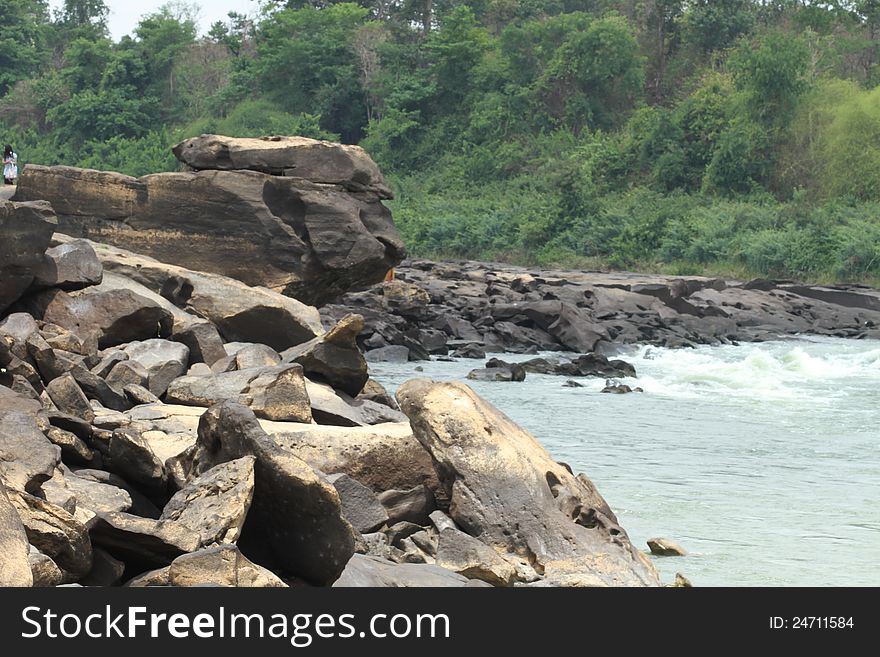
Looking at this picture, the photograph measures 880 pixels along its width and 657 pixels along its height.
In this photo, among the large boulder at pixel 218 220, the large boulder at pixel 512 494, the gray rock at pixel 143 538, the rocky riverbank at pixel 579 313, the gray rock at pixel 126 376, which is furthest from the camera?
the rocky riverbank at pixel 579 313

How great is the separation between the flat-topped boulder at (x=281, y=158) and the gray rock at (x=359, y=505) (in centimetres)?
1049

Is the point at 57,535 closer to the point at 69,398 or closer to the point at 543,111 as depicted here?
the point at 69,398

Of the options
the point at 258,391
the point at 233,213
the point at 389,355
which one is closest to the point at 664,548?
the point at 258,391

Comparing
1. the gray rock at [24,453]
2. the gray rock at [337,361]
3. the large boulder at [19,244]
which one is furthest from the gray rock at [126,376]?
the gray rock at [24,453]

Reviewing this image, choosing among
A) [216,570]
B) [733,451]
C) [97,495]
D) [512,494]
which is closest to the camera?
[216,570]

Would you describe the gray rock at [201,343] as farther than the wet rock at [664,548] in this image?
Yes

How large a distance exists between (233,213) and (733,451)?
689 cm

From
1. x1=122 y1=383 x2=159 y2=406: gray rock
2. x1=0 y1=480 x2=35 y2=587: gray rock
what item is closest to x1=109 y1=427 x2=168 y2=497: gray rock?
x1=0 y1=480 x2=35 y2=587: gray rock

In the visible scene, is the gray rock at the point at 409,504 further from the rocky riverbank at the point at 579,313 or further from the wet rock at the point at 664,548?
the rocky riverbank at the point at 579,313

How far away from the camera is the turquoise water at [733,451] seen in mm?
9047

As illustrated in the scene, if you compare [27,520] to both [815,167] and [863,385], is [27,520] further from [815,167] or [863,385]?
[815,167]

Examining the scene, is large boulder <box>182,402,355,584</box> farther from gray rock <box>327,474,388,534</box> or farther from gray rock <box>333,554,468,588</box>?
gray rock <box>327,474,388,534</box>

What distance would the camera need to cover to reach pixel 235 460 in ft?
18.4
